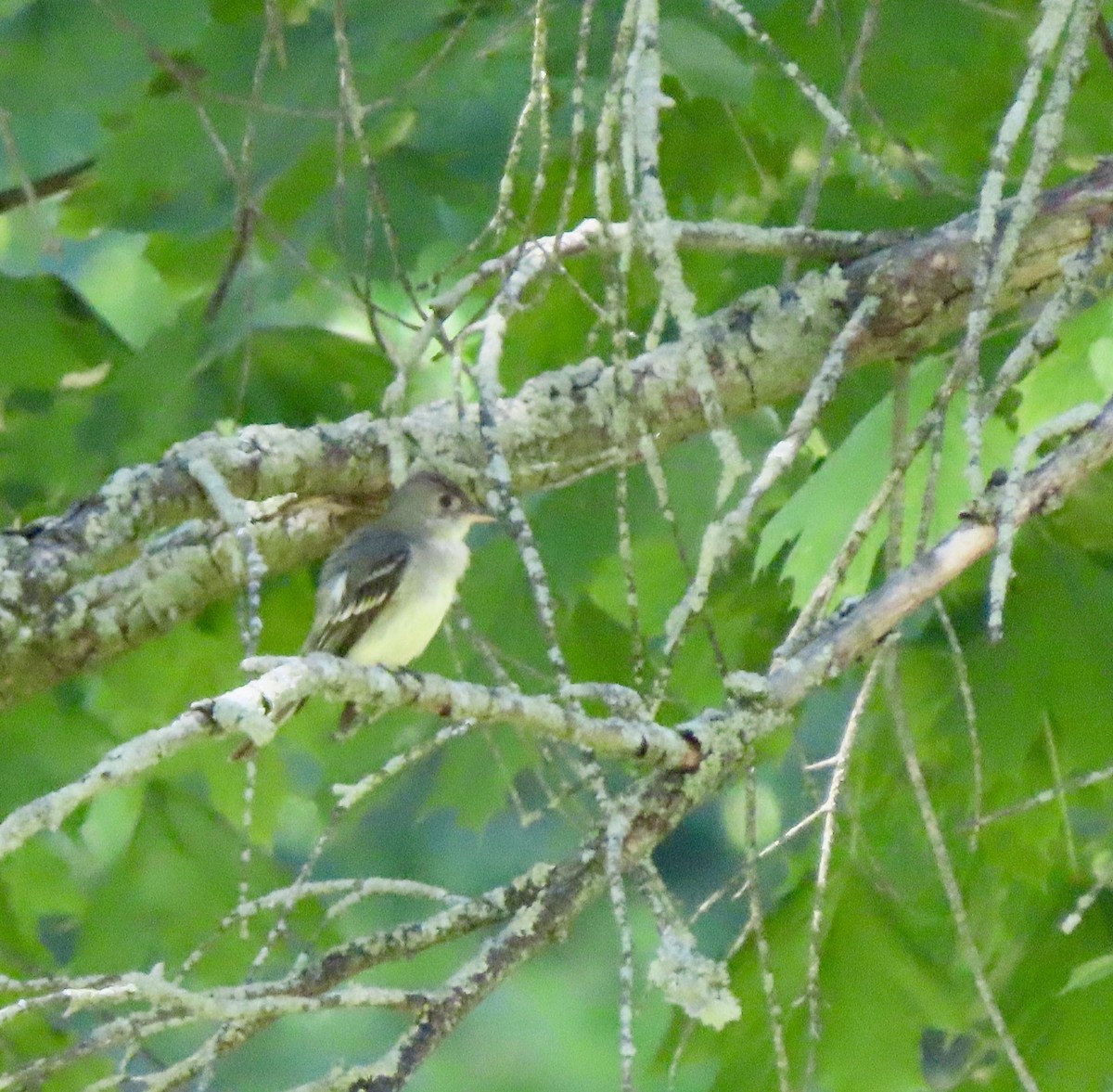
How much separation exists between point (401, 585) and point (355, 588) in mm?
179

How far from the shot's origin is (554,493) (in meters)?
3.24

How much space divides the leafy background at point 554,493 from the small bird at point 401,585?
0.10 meters

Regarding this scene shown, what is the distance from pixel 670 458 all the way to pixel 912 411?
2.31ft

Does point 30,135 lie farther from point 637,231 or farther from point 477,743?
point 637,231

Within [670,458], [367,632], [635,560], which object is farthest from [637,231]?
[367,632]

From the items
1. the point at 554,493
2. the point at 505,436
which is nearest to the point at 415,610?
the point at 554,493

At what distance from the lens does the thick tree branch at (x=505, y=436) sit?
8.38ft

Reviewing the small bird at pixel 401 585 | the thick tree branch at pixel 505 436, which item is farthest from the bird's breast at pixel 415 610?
the thick tree branch at pixel 505 436

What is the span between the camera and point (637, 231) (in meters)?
1.55

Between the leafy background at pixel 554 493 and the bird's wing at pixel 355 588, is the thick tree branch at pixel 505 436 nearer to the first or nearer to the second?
the leafy background at pixel 554 493

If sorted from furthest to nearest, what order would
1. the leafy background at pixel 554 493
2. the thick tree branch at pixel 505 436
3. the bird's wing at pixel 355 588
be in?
the bird's wing at pixel 355 588, the leafy background at pixel 554 493, the thick tree branch at pixel 505 436

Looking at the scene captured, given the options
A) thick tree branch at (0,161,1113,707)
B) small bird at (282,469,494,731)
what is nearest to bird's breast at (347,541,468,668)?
small bird at (282,469,494,731)

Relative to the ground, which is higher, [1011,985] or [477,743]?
[477,743]

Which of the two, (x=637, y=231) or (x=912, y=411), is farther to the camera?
(x=912, y=411)
